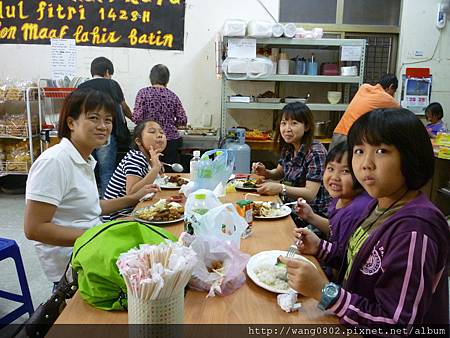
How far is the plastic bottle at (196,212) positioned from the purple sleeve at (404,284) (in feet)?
1.66

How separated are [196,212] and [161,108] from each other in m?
2.76

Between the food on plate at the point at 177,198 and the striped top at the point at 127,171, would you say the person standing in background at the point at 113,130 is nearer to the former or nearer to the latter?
the striped top at the point at 127,171

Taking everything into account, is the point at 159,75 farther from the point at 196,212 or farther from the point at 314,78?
the point at 196,212

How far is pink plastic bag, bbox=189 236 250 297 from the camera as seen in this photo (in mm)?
1102

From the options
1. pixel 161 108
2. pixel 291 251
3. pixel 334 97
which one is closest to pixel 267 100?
pixel 334 97

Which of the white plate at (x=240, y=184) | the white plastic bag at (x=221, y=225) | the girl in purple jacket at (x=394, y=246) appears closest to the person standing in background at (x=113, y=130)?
the white plate at (x=240, y=184)

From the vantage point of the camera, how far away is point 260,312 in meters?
1.02

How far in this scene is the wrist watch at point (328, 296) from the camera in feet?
3.16

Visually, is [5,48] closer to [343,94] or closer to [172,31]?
[172,31]

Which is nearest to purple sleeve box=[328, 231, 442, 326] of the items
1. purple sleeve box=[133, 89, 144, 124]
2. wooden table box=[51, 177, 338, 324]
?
wooden table box=[51, 177, 338, 324]

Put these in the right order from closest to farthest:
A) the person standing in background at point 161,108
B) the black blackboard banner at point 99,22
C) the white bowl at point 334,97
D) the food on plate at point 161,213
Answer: the food on plate at point 161,213, the person standing in background at point 161,108, the white bowl at point 334,97, the black blackboard banner at point 99,22

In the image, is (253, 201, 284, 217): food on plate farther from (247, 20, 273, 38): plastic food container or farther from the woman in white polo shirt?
(247, 20, 273, 38): plastic food container

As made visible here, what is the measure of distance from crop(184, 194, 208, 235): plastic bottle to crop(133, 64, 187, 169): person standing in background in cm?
257

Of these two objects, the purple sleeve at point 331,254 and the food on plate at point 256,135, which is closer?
the purple sleeve at point 331,254
